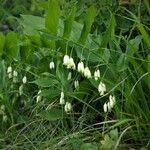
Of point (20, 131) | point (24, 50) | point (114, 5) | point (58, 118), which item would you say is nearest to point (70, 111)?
point (58, 118)

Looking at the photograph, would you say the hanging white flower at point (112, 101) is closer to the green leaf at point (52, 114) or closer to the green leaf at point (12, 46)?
the green leaf at point (52, 114)

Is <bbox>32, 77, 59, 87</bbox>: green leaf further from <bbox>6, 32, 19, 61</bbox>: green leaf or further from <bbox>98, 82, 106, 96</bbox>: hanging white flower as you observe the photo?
<bbox>6, 32, 19, 61</bbox>: green leaf

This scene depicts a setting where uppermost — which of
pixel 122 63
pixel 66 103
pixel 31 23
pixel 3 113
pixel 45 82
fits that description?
pixel 31 23

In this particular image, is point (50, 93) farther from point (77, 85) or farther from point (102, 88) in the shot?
point (102, 88)

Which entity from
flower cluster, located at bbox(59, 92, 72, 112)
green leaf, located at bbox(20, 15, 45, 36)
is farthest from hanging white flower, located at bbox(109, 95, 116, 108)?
green leaf, located at bbox(20, 15, 45, 36)

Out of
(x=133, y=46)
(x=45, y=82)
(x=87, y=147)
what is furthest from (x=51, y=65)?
Answer: (x=87, y=147)

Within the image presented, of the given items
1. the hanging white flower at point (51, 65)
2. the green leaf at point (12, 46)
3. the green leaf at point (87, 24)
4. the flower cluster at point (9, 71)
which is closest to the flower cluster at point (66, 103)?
the hanging white flower at point (51, 65)
